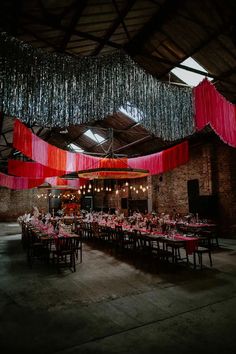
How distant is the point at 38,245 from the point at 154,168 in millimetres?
4682

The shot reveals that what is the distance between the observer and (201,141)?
1196 cm

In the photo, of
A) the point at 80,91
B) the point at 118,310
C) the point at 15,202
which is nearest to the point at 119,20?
the point at 80,91

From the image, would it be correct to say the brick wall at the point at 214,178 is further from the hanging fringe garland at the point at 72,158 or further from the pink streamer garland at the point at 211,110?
the pink streamer garland at the point at 211,110

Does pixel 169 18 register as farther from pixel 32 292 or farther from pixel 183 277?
pixel 32 292

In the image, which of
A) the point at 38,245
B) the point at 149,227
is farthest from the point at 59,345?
the point at 149,227

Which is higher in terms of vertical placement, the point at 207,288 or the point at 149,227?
the point at 149,227

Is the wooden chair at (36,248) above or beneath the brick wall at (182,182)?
beneath

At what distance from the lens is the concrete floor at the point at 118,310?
9.75 ft

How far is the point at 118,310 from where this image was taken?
3895 millimetres

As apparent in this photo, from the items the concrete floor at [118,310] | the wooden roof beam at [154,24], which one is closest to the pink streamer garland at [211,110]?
the wooden roof beam at [154,24]

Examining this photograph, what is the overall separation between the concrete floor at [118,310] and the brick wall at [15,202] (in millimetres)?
17271

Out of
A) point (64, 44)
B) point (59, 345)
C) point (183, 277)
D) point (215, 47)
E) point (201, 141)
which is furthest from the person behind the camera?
point (201, 141)

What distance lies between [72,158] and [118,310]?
17.2ft

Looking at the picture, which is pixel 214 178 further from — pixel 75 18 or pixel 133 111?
pixel 75 18
